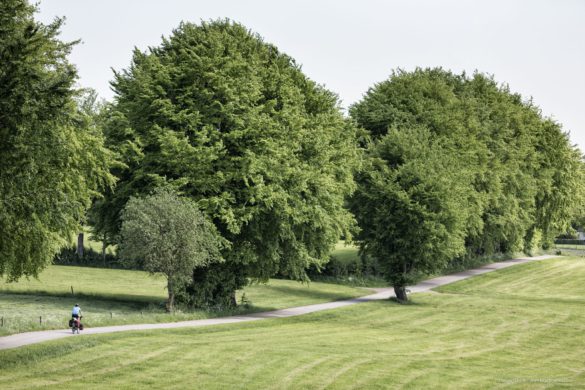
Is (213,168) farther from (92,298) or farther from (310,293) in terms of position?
(310,293)

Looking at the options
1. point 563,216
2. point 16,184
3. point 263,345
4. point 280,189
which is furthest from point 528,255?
point 16,184

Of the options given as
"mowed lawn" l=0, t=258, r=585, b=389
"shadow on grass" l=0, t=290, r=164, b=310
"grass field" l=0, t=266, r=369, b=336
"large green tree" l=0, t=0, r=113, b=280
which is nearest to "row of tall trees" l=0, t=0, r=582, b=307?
"large green tree" l=0, t=0, r=113, b=280

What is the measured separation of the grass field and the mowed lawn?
12.9 feet

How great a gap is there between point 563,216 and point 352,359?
8199 centimetres

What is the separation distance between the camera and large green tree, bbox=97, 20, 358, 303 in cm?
4731

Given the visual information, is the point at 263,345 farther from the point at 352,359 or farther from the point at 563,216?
the point at 563,216

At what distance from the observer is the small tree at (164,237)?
4209cm

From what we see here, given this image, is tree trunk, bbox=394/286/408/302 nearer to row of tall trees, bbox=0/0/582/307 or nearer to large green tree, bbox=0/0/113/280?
row of tall trees, bbox=0/0/582/307

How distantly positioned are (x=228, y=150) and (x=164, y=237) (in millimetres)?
8774

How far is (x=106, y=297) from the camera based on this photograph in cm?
5200

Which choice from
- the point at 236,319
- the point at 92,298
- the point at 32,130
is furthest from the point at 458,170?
the point at 32,130

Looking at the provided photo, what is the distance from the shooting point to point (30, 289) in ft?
172

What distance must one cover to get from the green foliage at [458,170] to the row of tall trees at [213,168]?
0.23 meters

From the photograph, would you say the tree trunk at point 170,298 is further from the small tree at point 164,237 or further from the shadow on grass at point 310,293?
the shadow on grass at point 310,293
